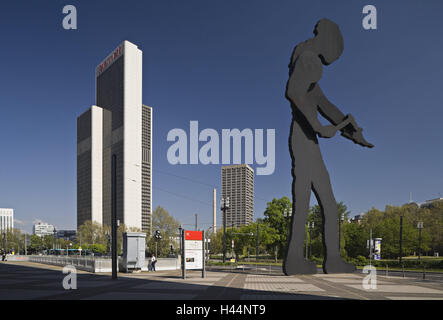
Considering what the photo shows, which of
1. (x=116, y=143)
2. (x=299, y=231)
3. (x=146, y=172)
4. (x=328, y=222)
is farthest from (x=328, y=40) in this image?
(x=146, y=172)

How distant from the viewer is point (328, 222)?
18.1 m

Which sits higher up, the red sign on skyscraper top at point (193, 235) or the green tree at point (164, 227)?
the red sign on skyscraper top at point (193, 235)

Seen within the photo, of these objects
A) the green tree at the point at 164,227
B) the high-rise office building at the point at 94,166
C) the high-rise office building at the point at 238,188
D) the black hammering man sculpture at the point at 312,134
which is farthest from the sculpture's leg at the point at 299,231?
the high-rise office building at the point at 238,188

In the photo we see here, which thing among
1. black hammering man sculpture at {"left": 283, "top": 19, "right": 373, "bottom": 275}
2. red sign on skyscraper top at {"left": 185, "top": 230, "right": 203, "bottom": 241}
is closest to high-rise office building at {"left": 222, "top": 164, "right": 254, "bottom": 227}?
red sign on skyscraper top at {"left": 185, "top": 230, "right": 203, "bottom": 241}

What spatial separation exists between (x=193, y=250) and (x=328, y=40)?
567 inches

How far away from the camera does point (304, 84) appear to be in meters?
16.9

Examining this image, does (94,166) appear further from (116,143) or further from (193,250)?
(193,250)

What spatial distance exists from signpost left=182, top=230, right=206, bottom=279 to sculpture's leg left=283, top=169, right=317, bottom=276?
791 cm

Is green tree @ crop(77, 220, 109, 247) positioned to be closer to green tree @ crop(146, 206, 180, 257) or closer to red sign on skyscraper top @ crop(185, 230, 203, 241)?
green tree @ crop(146, 206, 180, 257)

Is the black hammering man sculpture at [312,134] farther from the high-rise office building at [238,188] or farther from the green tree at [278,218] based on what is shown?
the high-rise office building at [238,188]

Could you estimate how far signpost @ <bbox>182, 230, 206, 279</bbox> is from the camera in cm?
2300

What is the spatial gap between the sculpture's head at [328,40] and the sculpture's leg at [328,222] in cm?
518

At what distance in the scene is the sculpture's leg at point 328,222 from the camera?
58.6 feet

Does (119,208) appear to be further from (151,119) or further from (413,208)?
(413,208)
